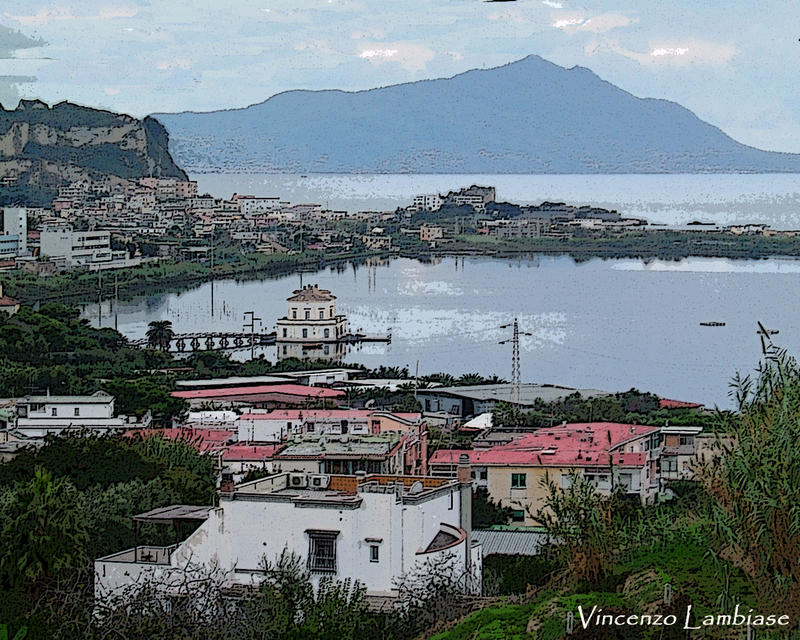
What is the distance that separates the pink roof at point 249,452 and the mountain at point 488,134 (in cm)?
3387

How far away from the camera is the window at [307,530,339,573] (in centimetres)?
225

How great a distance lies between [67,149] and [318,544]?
27462 mm

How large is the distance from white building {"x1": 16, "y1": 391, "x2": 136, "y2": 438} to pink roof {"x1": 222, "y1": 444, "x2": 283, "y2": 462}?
0.78 meters

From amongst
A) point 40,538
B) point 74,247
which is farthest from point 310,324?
point 74,247

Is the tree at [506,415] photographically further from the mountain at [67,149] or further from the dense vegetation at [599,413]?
the mountain at [67,149]

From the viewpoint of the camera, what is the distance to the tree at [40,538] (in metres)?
2.26

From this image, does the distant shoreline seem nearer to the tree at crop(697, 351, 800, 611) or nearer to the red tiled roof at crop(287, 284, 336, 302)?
the red tiled roof at crop(287, 284, 336, 302)

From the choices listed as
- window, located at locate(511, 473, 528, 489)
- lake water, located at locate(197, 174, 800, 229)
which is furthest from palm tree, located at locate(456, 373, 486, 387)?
lake water, located at locate(197, 174, 800, 229)

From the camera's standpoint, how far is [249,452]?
3.95 metres

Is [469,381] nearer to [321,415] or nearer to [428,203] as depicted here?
[321,415]

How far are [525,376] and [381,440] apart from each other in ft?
17.0

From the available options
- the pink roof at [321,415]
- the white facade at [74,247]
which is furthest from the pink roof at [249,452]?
the white facade at [74,247]

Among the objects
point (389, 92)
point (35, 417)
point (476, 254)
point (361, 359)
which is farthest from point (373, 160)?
point (35, 417)

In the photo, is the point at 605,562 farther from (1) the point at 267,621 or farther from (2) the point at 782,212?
(2) the point at 782,212
